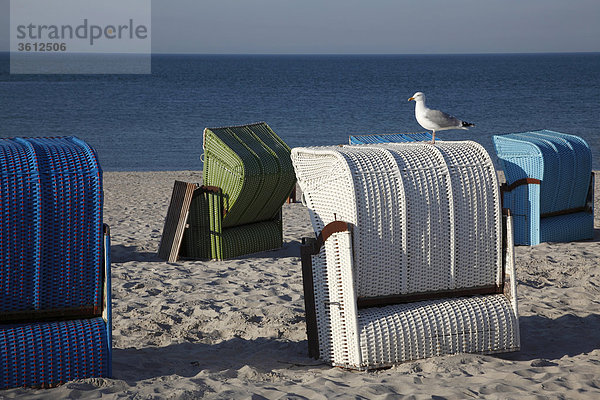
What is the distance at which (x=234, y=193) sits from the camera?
8742mm

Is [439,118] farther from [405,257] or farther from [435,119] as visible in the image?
[405,257]

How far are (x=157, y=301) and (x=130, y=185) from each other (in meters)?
10.6

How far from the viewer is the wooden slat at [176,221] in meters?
8.99

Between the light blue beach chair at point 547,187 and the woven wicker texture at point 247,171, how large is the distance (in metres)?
3.00

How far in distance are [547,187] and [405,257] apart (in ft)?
17.3

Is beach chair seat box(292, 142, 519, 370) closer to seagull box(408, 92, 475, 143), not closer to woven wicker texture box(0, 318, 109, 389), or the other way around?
woven wicker texture box(0, 318, 109, 389)

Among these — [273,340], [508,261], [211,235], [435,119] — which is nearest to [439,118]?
[435,119]

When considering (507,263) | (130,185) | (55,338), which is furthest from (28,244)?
(130,185)

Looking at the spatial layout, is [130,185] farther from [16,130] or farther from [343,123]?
[343,123]

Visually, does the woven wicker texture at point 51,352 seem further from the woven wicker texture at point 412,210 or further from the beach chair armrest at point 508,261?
the beach chair armrest at point 508,261

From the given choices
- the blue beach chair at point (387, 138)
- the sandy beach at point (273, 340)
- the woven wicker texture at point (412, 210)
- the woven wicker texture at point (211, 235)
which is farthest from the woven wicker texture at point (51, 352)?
the blue beach chair at point (387, 138)

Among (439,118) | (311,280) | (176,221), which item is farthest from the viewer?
(176,221)

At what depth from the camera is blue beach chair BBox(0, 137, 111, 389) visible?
428 cm

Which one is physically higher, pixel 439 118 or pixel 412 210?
pixel 439 118
